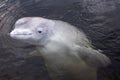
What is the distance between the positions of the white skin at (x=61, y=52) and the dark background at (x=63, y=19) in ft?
0.64

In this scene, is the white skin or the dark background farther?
the dark background

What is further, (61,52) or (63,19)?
(63,19)

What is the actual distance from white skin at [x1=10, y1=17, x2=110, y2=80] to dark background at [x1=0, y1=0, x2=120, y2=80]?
20 centimetres

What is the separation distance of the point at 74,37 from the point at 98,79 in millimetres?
870

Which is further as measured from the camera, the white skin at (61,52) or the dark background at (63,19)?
the dark background at (63,19)

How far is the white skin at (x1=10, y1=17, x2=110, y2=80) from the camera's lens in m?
4.97

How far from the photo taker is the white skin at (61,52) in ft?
16.3

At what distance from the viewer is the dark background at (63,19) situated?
17.3 ft

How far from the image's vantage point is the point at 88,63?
5.19m

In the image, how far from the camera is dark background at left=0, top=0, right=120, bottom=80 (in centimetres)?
529

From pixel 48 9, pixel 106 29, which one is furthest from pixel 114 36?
pixel 48 9

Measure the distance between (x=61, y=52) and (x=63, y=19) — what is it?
42.3 inches

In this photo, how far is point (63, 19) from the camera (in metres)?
5.89

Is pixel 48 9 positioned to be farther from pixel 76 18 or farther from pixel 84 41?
pixel 84 41
